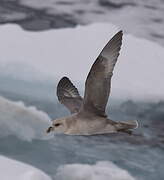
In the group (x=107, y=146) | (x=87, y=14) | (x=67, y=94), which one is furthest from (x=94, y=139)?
(x=87, y=14)

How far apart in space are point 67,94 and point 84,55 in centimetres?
260

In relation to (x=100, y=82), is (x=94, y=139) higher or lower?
higher

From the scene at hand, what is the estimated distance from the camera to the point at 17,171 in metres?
5.31

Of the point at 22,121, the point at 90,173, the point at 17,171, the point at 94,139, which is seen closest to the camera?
the point at 17,171

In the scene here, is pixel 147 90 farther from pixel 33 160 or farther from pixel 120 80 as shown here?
pixel 33 160

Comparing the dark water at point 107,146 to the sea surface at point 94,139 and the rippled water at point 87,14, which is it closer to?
the sea surface at point 94,139

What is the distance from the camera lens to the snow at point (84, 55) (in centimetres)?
703

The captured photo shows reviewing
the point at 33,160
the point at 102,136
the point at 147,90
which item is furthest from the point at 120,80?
the point at 33,160

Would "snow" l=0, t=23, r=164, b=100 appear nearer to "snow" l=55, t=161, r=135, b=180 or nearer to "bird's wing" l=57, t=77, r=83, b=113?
"snow" l=55, t=161, r=135, b=180

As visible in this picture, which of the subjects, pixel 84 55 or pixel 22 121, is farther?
pixel 84 55

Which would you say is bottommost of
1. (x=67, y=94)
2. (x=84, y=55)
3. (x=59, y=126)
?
(x=59, y=126)

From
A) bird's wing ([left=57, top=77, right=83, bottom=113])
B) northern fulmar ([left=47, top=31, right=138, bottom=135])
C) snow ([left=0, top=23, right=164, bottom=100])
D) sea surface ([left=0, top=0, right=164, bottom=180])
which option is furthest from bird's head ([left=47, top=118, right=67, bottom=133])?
snow ([left=0, top=23, right=164, bottom=100])

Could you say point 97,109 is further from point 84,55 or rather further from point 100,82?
point 84,55

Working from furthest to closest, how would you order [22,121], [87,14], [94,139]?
[87,14] → [94,139] → [22,121]
